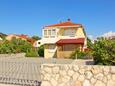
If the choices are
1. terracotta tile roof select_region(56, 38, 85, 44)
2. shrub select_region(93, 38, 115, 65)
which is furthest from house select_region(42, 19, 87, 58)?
shrub select_region(93, 38, 115, 65)

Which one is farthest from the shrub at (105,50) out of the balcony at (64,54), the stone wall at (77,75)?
the balcony at (64,54)

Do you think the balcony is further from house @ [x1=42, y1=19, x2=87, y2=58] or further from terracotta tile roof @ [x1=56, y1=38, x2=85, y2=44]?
terracotta tile roof @ [x1=56, y1=38, x2=85, y2=44]

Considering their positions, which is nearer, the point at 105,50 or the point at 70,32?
the point at 105,50

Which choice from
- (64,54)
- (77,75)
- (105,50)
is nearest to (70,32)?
(64,54)

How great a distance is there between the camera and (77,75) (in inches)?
354

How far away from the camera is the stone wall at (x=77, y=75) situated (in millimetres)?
8629

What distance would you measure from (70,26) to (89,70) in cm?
2984

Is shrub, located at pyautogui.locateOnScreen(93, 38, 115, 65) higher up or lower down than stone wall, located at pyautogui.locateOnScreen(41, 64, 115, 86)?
higher up

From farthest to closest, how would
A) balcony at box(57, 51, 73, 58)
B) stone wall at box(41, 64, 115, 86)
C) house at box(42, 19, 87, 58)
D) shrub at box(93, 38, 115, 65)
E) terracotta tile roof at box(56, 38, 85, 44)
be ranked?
1. house at box(42, 19, 87, 58)
2. balcony at box(57, 51, 73, 58)
3. terracotta tile roof at box(56, 38, 85, 44)
4. shrub at box(93, 38, 115, 65)
5. stone wall at box(41, 64, 115, 86)

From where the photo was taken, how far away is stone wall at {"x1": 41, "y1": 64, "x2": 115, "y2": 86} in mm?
8629

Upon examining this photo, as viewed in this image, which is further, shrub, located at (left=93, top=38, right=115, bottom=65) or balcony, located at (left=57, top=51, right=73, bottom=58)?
balcony, located at (left=57, top=51, right=73, bottom=58)

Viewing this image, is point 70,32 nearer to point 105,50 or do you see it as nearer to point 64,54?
point 64,54

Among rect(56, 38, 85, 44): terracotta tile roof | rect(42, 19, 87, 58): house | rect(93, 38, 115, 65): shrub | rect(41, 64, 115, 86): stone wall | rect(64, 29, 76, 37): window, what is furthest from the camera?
rect(64, 29, 76, 37): window

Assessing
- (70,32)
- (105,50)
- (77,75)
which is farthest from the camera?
(70,32)
